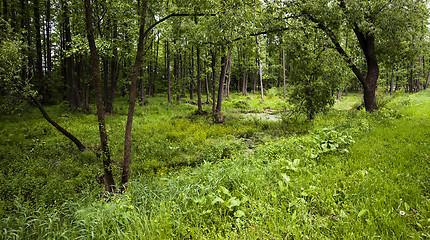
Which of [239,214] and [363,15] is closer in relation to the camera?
[239,214]

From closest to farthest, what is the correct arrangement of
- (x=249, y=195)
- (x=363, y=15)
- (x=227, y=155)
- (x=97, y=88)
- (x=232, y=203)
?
(x=232, y=203), (x=249, y=195), (x=97, y=88), (x=227, y=155), (x=363, y=15)

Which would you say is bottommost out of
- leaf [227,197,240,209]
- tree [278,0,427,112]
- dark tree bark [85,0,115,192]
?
leaf [227,197,240,209]

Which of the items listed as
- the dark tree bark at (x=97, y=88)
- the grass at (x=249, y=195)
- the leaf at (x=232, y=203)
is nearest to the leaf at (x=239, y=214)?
the grass at (x=249, y=195)

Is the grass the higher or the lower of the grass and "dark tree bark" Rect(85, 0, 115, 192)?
the lower

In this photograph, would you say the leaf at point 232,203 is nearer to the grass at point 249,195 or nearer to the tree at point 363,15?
the grass at point 249,195

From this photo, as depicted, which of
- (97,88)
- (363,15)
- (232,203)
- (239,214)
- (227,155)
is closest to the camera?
(239,214)

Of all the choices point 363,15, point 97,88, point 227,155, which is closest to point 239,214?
point 227,155

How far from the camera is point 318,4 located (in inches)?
399

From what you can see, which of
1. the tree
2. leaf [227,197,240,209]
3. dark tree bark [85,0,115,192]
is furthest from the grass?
the tree

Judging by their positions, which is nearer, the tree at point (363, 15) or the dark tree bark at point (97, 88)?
the dark tree bark at point (97, 88)

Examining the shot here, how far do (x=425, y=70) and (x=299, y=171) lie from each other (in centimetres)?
6424

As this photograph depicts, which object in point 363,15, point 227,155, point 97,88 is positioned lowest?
point 227,155

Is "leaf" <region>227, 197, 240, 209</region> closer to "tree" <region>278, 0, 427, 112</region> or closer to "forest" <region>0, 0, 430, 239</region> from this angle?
"forest" <region>0, 0, 430, 239</region>

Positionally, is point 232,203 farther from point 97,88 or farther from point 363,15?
point 363,15
